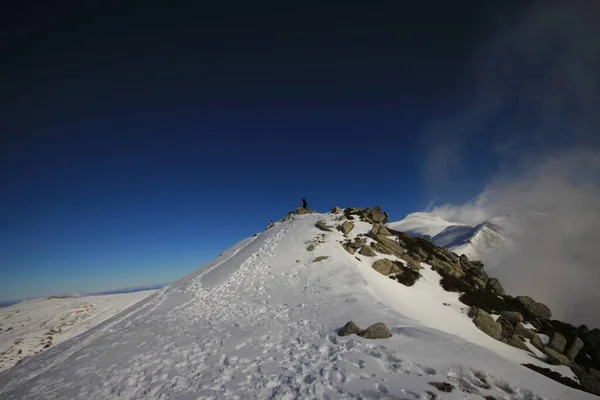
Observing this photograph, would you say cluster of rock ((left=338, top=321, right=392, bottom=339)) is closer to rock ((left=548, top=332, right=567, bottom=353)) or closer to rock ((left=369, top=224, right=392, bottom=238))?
rock ((left=548, top=332, right=567, bottom=353))

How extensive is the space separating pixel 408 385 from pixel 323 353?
156 inches

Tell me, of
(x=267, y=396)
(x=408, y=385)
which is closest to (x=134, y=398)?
(x=267, y=396)

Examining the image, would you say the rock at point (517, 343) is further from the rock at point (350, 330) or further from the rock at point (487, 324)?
the rock at point (350, 330)

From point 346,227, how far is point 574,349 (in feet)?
69.4

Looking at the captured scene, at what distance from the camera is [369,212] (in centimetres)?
3903

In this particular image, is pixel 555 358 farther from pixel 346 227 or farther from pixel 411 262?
pixel 346 227

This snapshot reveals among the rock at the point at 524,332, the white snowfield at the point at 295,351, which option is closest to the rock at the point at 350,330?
the white snowfield at the point at 295,351

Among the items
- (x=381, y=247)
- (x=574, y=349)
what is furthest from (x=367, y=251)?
(x=574, y=349)

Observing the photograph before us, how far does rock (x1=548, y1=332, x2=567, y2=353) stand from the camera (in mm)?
19531

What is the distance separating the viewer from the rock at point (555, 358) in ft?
57.3

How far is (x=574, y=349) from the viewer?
1989 cm

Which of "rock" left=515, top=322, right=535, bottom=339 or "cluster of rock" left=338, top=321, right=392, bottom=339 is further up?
"cluster of rock" left=338, top=321, right=392, bottom=339

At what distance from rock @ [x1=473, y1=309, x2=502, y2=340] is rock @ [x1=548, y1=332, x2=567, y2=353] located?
3530mm

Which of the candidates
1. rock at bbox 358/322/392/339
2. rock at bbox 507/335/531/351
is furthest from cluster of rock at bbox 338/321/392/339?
rock at bbox 507/335/531/351
